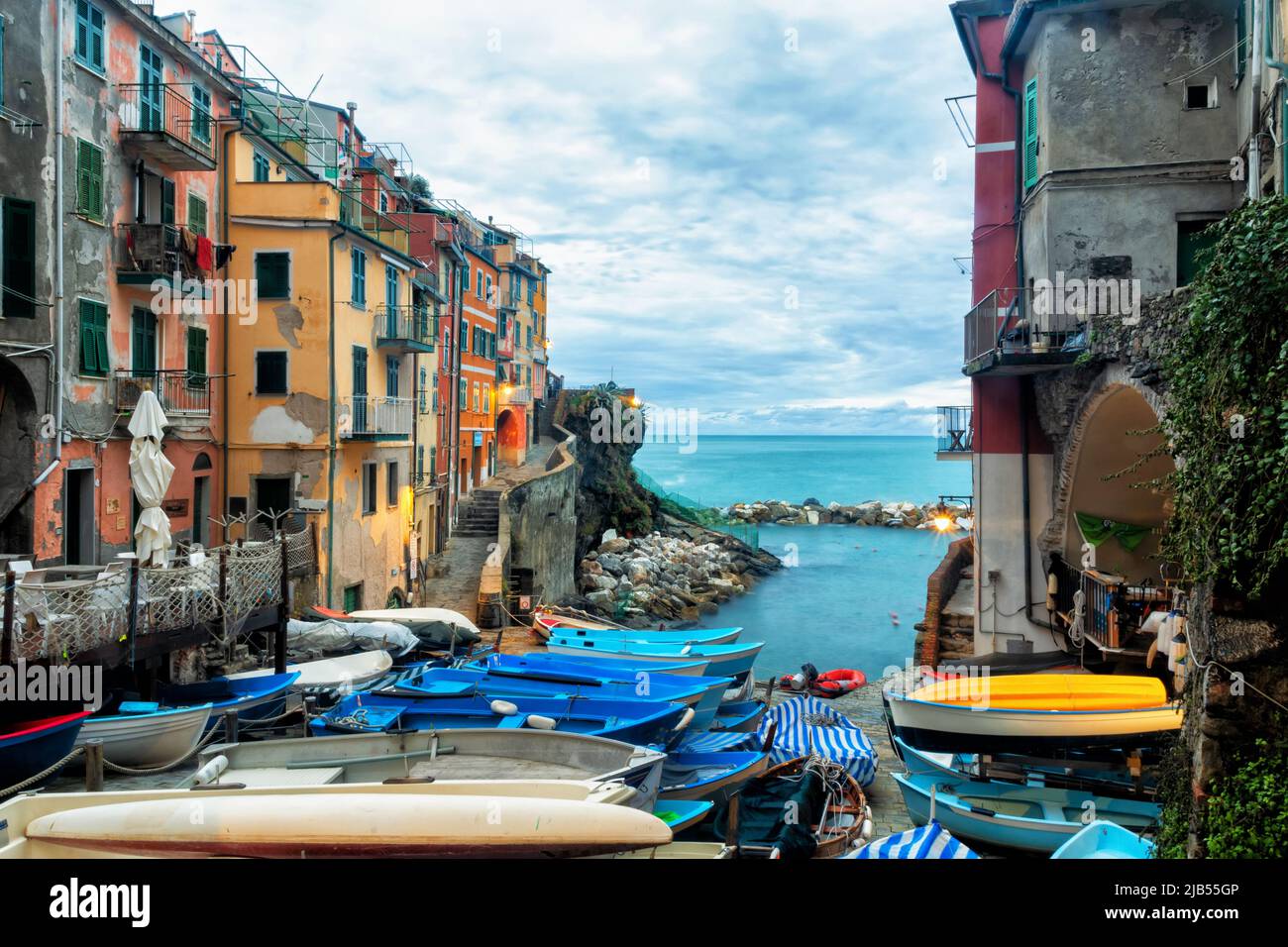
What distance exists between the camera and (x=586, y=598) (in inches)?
1635

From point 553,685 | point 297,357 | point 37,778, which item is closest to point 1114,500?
point 553,685

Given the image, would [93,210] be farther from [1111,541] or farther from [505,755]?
[1111,541]

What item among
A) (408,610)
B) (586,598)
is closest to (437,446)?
(586,598)

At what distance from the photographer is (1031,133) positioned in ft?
59.4

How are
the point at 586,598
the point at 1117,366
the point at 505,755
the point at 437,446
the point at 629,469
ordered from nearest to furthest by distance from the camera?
the point at 505,755 < the point at 1117,366 < the point at 437,446 < the point at 586,598 < the point at 629,469

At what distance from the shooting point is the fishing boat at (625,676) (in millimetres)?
16656

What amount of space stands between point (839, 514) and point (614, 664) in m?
85.2

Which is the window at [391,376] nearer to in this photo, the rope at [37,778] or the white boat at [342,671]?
the white boat at [342,671]

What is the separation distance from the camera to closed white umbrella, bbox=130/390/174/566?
1405 cm

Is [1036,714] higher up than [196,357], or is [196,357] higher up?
[196,357]

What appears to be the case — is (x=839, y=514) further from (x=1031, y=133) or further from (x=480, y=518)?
(x=1031, y=133)

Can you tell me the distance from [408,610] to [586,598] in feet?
61.4

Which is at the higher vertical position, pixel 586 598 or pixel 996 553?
pixel 996 553

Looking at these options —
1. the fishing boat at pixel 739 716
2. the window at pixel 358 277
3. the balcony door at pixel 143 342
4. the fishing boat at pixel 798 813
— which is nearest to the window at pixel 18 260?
the balcony door at pixel 143 342
